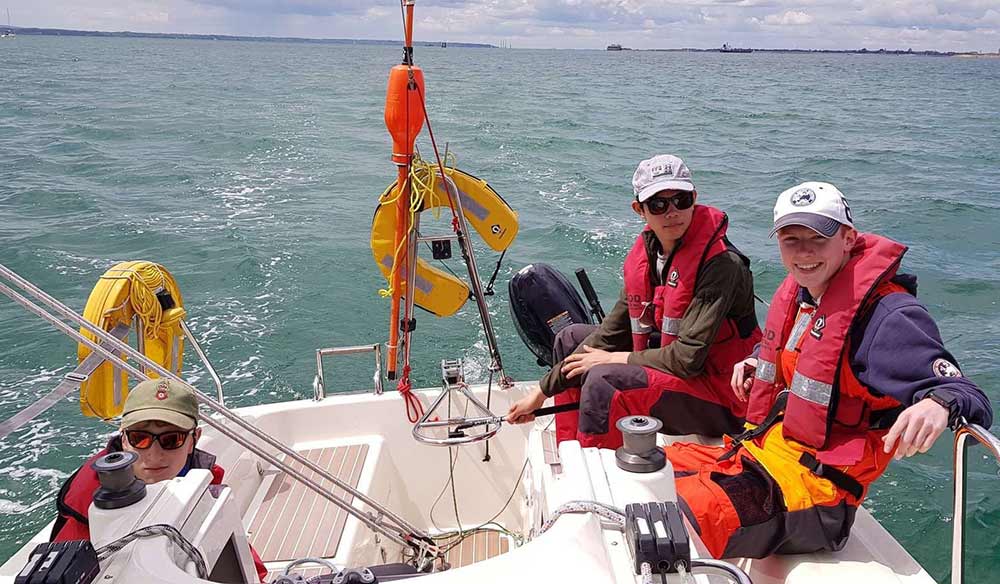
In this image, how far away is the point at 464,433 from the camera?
2.96m

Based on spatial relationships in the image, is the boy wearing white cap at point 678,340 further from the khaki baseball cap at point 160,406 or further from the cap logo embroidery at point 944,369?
the khaki baseball cap at point 160,406

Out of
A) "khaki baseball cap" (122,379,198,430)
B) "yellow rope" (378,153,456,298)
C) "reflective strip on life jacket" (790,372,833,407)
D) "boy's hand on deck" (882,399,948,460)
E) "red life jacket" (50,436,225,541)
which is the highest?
"yellow rope" (378,153,456,298)

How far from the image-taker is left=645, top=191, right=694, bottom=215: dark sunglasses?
2.45 meters

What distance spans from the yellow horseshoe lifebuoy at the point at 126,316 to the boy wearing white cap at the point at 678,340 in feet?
4.72

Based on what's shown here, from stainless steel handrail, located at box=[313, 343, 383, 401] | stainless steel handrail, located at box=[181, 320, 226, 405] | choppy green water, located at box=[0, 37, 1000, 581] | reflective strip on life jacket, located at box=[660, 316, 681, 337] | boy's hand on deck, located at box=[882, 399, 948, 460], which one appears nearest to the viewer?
boy's hand on deck, located at box=[882, 399, 948, 460]

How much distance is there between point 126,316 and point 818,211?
7.72 feet

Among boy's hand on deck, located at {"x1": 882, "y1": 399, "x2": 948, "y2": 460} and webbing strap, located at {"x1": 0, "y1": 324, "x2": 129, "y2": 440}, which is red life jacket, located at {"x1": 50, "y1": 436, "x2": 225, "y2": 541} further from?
boy's hand on deck, located at {"x1": 882, "y1": 399, "x2": 948, "y2": 460}

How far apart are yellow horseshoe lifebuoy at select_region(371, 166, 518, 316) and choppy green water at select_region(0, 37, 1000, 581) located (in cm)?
203

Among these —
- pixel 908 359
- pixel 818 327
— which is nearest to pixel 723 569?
pixel 908 359

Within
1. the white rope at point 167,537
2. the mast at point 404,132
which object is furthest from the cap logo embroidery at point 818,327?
the mast at point 404,132

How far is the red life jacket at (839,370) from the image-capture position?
185 centimetres

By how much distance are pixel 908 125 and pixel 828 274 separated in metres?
19.6

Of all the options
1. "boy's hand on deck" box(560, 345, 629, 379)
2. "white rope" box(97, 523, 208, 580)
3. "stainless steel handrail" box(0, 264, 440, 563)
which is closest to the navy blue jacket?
"boy's hand on deck" box(560, 345, 629, 379)

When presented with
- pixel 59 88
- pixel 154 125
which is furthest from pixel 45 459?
pixel 59 88
